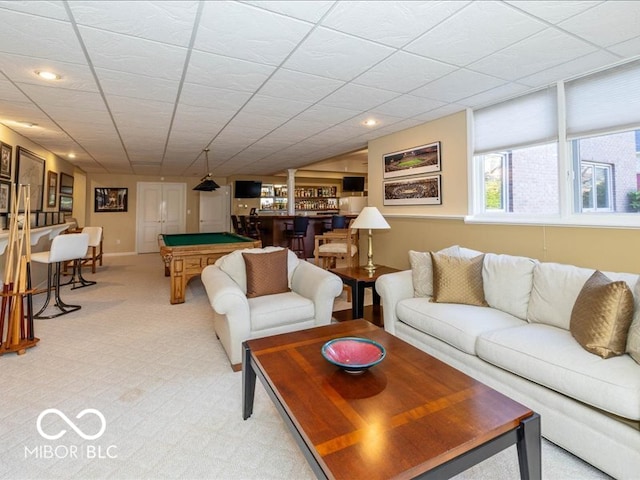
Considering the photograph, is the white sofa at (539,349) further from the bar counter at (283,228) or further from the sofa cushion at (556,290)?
the bar counter at (283,228)

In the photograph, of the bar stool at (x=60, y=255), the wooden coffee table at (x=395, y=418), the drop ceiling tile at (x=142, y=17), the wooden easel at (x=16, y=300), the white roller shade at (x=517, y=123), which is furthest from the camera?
the bar stool at (x=60, y=255)

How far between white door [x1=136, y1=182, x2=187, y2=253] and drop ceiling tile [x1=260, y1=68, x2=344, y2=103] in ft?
24.5

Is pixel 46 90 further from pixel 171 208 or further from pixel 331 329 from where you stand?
pixel 171 208

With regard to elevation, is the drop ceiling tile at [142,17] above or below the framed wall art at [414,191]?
above

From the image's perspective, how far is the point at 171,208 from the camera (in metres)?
9.36

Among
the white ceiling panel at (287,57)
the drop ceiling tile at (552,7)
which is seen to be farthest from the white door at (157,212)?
the drop ceiling tile at (552,7)

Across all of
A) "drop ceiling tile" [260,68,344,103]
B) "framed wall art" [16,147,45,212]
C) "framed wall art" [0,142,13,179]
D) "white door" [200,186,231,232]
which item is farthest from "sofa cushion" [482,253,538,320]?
"white door" [200,186,231,232]

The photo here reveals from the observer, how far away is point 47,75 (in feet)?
8.18

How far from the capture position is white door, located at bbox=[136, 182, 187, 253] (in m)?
9.02

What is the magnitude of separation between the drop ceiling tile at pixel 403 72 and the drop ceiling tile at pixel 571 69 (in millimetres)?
782

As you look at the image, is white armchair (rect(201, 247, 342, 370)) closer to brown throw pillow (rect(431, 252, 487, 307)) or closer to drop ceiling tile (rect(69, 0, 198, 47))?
brown throw pillow (rect(431, 252, 487, 307))

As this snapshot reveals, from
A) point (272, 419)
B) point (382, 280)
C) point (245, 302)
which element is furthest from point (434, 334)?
point (245, 302)

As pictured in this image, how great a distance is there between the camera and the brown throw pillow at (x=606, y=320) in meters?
1.63

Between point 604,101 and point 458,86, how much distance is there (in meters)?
1.09
